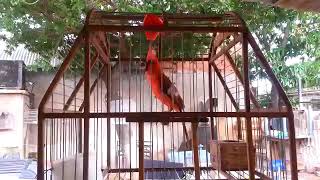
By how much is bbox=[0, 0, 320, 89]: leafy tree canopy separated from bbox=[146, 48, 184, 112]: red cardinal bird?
1.60 m

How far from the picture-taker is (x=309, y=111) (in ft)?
23.1

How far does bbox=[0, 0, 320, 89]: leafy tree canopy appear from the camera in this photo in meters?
4.50

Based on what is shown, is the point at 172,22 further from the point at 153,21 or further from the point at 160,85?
the point at 160,85

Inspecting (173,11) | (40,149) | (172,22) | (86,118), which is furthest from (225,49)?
(173,11)

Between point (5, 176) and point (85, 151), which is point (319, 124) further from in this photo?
point (85, 151)

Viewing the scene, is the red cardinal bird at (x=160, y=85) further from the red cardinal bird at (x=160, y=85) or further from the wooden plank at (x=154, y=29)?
the wooden plank at (x=154, y=29)

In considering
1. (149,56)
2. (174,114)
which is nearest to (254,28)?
(149,56)

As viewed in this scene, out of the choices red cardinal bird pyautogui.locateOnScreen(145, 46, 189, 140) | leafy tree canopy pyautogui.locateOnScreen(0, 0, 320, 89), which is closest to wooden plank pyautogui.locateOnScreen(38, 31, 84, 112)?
red cardinal bird pyautogui.locateOnScreen(145, 46, 189, 140)

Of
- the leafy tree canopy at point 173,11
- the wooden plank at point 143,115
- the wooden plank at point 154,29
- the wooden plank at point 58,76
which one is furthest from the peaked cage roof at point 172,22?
the leafy tree canopy at point 173,11

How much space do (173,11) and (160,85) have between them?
74.4 inches

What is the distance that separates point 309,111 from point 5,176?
19.1 feet

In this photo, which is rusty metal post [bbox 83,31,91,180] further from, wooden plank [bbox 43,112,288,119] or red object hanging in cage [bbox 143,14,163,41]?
red object hanging in cage [bbox 143,14,163,41]

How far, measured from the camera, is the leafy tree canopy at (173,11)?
4.50 m

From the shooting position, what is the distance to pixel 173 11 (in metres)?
4.32
